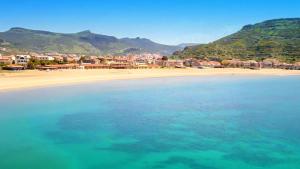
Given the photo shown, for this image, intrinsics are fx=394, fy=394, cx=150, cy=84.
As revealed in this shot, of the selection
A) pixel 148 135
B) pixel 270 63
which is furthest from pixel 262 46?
pixel 148 135

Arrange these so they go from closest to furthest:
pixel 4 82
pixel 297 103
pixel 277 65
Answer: pixel 297 103 → pixel 4 82 → pixel 277 65

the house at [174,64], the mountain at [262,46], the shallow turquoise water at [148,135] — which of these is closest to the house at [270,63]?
the mountain at [262,46]

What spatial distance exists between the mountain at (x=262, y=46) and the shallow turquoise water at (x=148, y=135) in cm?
7898

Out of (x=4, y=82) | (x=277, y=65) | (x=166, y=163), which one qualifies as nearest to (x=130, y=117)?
(x=166, y=163)

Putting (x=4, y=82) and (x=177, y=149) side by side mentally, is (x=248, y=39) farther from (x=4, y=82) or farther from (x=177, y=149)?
(x=177, y=149)

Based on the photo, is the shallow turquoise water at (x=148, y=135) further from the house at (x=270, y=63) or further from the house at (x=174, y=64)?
the house at (x=174, y=64)

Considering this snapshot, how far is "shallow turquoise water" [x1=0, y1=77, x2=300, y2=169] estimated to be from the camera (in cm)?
1323

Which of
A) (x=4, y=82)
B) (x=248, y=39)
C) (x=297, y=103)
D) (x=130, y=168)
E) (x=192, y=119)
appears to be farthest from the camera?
(x=248, y=39)

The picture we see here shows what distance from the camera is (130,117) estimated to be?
22625 mm

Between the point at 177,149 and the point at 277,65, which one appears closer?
the point at 177,149

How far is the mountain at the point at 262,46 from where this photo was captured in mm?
108906

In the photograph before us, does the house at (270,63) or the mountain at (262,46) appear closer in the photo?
the house at (270,63)

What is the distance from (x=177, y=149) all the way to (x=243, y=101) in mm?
18101

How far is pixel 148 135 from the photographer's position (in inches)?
686
